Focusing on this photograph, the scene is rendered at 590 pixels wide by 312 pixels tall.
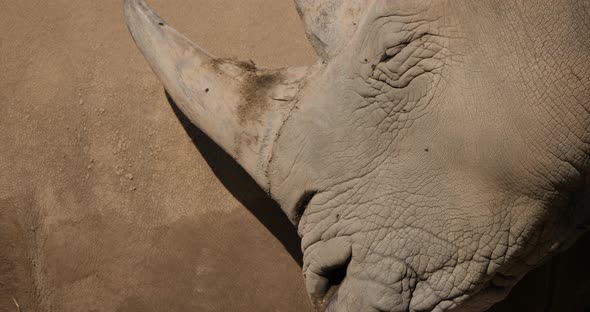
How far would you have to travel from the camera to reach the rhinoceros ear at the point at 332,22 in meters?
2.43

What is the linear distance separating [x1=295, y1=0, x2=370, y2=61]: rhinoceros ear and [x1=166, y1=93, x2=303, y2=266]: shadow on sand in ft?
2.34

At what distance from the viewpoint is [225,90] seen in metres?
2.57

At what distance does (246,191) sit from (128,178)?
439 millimetres

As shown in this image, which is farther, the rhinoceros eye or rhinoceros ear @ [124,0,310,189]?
rhinoceros ear @ [124,0,310,189]

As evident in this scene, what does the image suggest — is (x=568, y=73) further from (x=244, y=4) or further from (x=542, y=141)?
(x=244, y=4)

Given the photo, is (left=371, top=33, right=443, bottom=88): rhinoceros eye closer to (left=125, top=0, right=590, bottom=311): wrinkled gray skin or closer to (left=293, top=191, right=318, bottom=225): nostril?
(left=125, top=0, right=590, bottom=311): wrinkled gray skin

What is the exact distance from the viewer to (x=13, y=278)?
127 inches

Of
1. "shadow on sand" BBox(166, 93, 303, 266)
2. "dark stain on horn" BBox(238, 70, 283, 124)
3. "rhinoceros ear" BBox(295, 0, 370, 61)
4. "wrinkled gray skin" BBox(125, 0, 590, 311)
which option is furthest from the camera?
"shadow on sand" BBox(166, 93, 303, 266)

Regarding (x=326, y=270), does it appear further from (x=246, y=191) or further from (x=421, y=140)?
(x=246, y=191)

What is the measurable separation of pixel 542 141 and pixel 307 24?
0.77 metres

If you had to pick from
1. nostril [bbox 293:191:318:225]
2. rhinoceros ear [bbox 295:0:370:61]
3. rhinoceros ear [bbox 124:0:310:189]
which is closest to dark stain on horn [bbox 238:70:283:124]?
rhinoceros ear [bbox 124:0:310:189]

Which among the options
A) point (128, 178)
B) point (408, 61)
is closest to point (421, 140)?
point (408, 61)

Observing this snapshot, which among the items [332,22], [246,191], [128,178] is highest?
[332,22]

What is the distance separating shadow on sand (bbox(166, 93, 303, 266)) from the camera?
3049 mm
